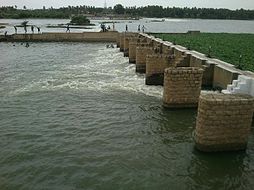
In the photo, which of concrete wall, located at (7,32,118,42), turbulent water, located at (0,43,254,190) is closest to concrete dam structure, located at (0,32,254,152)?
turbulent water, located at (0,43,254,190)

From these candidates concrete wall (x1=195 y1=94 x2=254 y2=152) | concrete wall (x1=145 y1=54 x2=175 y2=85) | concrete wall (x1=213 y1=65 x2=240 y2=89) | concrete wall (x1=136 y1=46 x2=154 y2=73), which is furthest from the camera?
concrete wall (x1=136 y1=46 x2=154 y2=73)

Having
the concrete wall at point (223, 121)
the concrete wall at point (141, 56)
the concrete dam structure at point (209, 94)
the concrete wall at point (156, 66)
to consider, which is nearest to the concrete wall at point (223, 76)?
the concrete dam structure at point (209, 94)

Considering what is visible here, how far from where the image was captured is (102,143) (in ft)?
43.0

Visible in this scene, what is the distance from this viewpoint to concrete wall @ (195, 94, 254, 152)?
11500 millimetres

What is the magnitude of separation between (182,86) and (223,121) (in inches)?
196

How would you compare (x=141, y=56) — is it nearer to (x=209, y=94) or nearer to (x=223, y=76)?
(x=223, y=76)

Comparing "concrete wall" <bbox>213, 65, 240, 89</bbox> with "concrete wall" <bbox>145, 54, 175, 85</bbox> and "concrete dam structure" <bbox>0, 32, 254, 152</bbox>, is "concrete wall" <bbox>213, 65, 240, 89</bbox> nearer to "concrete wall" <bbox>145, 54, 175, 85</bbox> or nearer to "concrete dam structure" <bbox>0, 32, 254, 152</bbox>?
"concrete dam structure" <bbox>0, 32, 254, 152</bbox>

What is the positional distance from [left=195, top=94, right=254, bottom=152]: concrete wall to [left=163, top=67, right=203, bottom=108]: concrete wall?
14.3ft

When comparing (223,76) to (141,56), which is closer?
(223,76)

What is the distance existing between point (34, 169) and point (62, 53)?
3204 centimetres

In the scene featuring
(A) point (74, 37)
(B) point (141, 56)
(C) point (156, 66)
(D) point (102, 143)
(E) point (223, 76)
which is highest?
(E) point (223, 76)

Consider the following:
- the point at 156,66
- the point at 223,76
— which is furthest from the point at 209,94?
the point at 156,66

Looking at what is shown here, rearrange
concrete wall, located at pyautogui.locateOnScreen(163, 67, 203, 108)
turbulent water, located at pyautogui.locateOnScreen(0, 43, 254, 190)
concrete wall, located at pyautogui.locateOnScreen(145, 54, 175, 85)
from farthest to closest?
concrete wall, located at pyautogui.locateOnScreen(145, 54, 175, 85)
concrete wall, located at pyautogui.locateOnScreen(163, 67, 203, 108)
turbulent water, located at pyautogui.locateOnScreen(0, 43, 254, 190)

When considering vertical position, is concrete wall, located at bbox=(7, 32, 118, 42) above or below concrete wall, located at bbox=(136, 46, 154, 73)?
below
